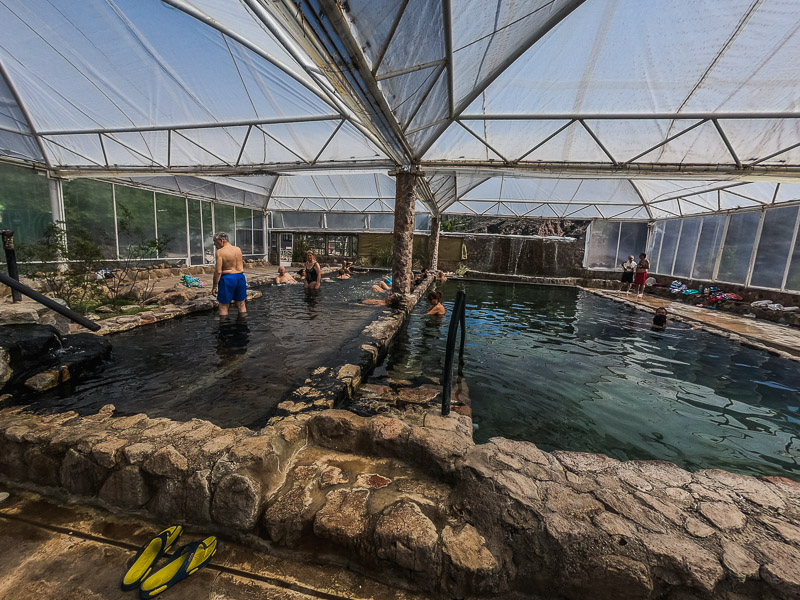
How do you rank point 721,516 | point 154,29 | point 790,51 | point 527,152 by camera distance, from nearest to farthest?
point 721,516 → point 790,51 → point 154,29 → point 527,152

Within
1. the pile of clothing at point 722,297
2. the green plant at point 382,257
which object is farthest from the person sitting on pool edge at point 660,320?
the green plant at point 382,257

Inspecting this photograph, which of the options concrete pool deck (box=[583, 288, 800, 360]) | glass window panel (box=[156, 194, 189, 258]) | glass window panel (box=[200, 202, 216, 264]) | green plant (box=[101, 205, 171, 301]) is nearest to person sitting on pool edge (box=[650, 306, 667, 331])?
concrete pool deck (box=[583, 288, 800, 360])

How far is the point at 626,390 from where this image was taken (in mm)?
4301

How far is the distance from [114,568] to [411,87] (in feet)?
18.0

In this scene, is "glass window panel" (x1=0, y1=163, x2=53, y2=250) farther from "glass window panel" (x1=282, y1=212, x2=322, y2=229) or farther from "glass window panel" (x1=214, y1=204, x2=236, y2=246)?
"glass window panel" (x1=282, y1=212, x2=322, y2=229)

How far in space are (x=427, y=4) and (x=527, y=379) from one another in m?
4.60

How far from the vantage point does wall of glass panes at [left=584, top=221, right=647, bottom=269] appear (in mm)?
17422

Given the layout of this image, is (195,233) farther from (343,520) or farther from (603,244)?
(603,244)

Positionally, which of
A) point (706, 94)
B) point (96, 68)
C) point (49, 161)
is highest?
point (96, 68)

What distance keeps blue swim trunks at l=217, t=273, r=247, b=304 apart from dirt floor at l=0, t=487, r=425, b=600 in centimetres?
477

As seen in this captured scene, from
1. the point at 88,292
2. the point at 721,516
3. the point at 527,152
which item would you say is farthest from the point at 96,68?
the point at 721,516

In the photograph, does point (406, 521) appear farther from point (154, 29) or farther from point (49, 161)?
point (49, 161)

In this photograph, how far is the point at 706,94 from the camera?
5051 mm

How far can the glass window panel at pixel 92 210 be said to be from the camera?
10.4 m
